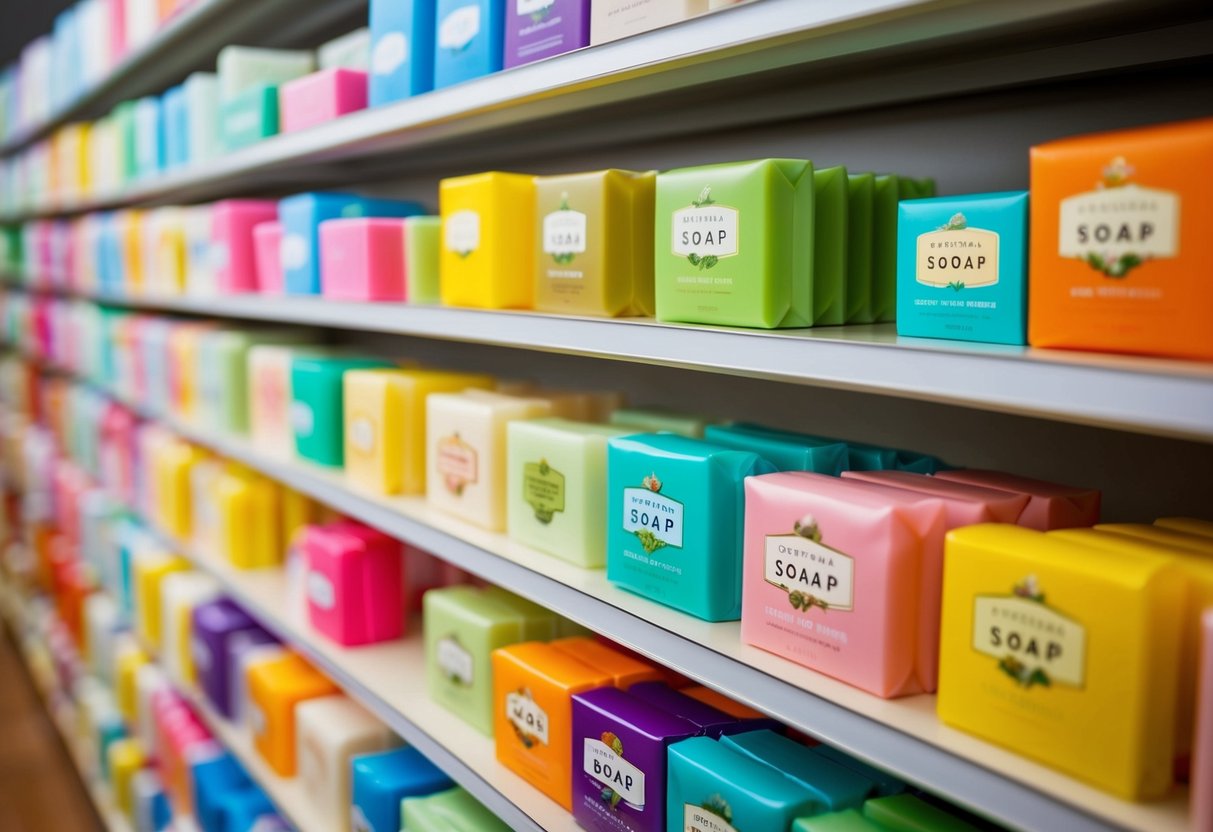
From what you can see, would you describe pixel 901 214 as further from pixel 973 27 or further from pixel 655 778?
pixel 655 778

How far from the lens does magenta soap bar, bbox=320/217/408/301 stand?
1.94 metres

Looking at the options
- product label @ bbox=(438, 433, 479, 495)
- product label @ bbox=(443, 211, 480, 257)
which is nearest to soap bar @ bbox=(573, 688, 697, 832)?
product label @ bbox=(438, 433, 479, 495)

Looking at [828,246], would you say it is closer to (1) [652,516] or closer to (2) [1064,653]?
(1) [652,516]

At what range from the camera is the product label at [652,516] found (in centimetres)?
125

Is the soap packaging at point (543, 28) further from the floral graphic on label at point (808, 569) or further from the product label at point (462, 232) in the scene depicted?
the floral graphic on label at point (808, 569)

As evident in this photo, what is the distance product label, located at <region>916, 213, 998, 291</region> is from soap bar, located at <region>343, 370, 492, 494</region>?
1.13 meters

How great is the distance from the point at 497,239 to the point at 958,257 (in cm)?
78

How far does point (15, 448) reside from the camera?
5.60m

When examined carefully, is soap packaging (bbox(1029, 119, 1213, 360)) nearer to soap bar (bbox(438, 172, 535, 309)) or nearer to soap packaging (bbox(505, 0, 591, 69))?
soap packaging (bbox(505, 0, 591, 69))

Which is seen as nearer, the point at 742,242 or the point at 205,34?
the point at 742,242

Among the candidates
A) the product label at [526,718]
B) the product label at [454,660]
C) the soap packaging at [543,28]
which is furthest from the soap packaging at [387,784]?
the soap packaging at [543,28]

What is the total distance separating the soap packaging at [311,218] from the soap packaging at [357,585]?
547 millimetres

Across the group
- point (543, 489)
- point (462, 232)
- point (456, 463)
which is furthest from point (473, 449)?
point (462, 232)

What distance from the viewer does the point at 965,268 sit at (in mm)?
990
